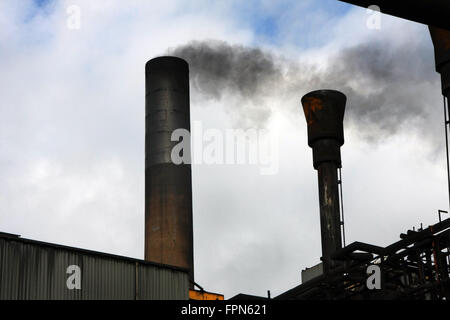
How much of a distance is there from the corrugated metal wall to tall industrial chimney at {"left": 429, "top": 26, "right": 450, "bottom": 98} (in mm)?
9145

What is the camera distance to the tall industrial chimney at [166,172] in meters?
27.8

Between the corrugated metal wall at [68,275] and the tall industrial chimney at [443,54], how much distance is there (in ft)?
30.0

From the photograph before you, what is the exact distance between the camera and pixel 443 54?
18672 mm

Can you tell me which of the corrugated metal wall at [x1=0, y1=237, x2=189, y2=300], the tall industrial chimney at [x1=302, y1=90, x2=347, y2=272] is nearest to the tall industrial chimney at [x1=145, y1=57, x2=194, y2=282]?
the tall industrial chimney at [x1=302, y1=90, x2=347, y2=272]

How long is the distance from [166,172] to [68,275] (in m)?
11.9

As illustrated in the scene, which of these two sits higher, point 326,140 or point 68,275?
point 326,140

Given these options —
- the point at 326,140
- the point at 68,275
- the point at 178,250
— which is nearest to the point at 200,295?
the point at 178,250

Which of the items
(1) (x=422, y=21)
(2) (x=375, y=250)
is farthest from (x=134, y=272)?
(1) (x=422, y=21)

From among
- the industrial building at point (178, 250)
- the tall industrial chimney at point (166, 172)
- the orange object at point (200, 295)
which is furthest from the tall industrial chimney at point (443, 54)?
the tall industrial chimney at point (166, 172)

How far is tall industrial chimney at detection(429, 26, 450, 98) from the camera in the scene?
18405 millimetres

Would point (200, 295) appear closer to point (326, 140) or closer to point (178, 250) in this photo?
point (178, 250)

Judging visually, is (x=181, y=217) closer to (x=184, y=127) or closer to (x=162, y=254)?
(x=162, y=254)

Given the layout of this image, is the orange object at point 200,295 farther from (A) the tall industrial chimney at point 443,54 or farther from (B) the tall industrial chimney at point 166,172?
(A) the tall industrial chimney at point 443,54
